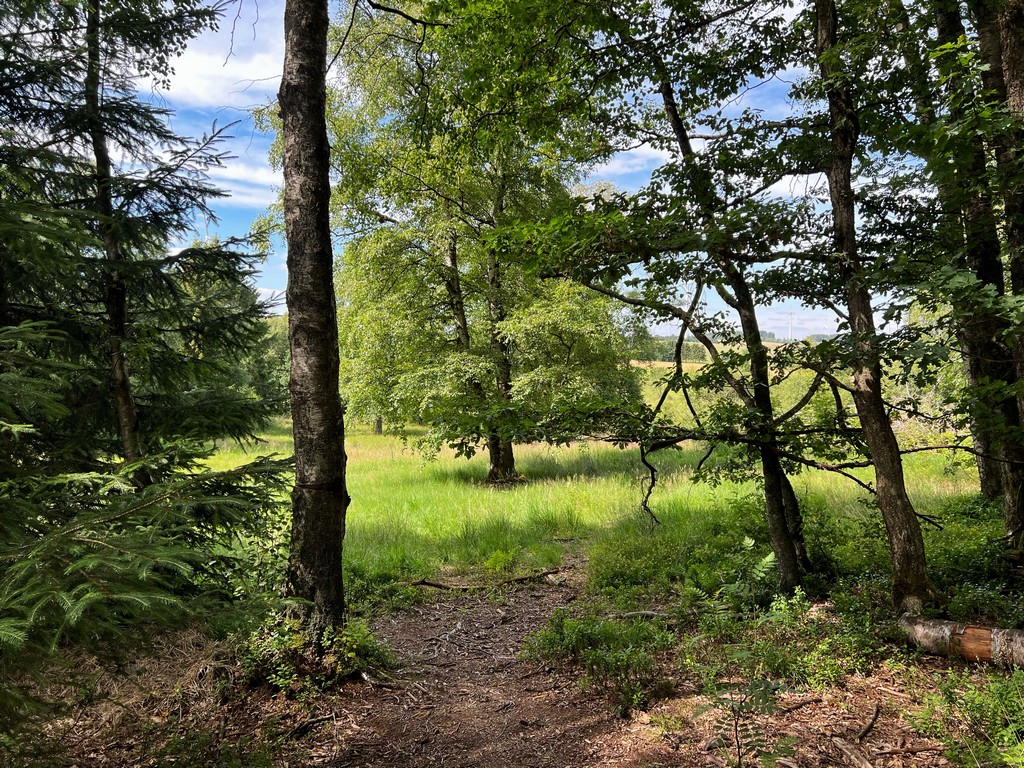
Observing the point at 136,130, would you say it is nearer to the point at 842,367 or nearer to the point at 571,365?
the point at 842,367

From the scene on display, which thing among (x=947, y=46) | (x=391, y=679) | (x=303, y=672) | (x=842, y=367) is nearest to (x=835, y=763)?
(x=842, y=367)

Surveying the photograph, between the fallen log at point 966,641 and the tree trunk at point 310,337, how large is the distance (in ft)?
14.4

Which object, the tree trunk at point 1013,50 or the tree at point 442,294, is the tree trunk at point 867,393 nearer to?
the tree trunk at point 1013,50

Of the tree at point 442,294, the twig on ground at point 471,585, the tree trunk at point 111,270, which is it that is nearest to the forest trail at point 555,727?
the twig on ground at point 471,585

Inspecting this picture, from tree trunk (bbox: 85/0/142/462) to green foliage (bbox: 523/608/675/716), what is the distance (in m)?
4.45

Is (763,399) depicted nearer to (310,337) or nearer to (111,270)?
(310,337)

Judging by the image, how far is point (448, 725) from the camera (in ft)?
12.8

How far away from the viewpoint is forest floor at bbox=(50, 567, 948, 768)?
3195 millimetres

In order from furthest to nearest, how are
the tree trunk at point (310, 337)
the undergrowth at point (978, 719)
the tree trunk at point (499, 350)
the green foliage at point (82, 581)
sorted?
the tree trunk at point (499, 350) < the tree trunk at point (310, 337) < the undergrowth at point (978, 719) < the green foliage at point (82, 581)

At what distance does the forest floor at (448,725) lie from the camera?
10.5 feet

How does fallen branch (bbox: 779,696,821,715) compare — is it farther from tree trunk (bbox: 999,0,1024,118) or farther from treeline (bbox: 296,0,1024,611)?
tree trunk (bbox: 999,0,1024,118)

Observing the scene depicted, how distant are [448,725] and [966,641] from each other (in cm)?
366

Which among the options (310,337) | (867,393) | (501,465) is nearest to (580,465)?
(501,465)

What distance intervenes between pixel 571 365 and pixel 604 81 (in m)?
9.38
